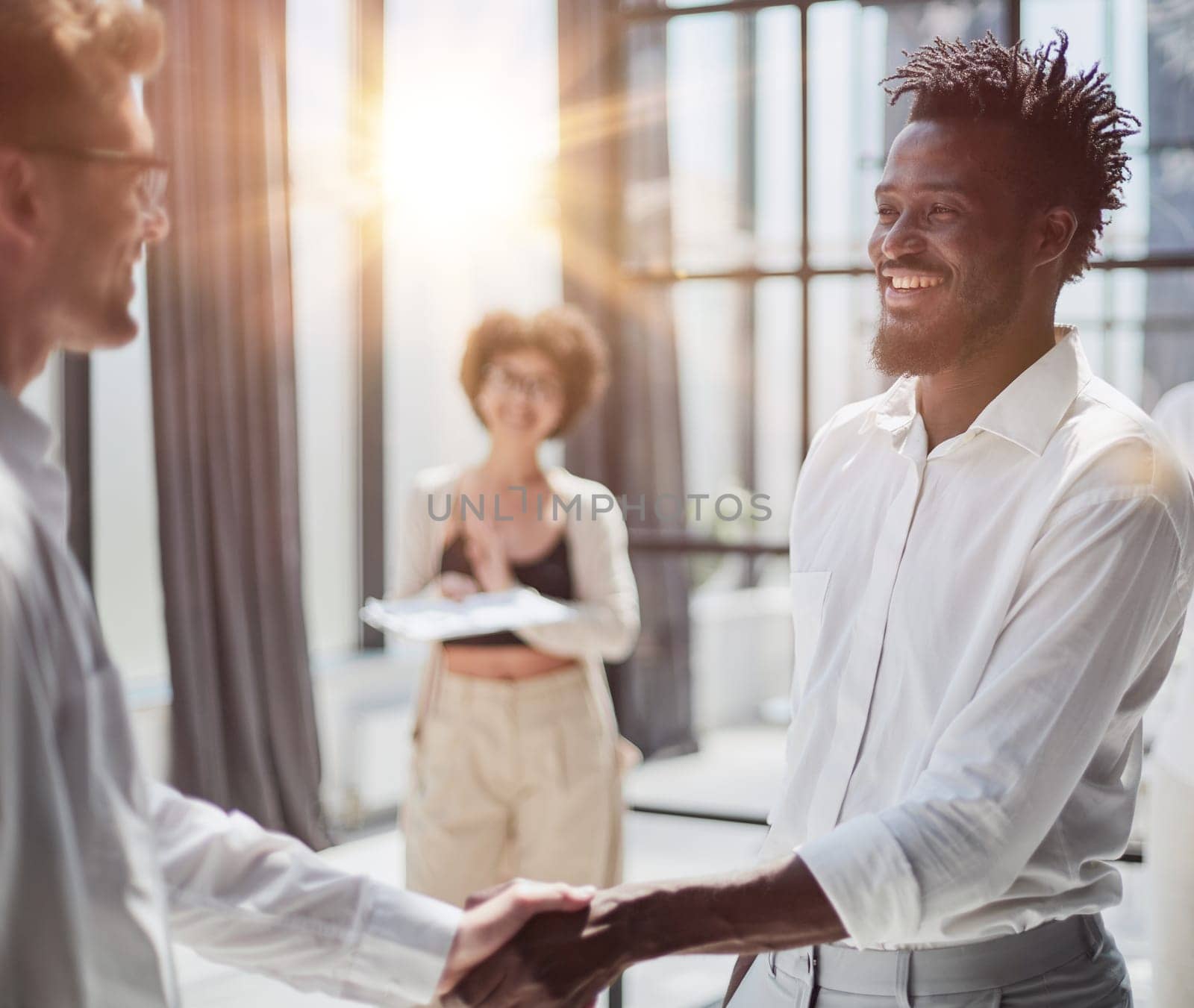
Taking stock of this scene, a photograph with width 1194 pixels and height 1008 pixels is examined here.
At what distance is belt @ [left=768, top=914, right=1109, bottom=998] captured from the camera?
121 centimetres

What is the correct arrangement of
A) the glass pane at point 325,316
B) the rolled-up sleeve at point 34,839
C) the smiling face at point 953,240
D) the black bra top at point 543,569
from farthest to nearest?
the glass pane at point 325,316
the black bra top at point 543,569
the smiling face at point 953,240
the rolled-up sleeve at point 34,839

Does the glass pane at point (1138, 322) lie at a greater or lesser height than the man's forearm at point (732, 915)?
greater

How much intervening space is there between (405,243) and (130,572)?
1.96 m

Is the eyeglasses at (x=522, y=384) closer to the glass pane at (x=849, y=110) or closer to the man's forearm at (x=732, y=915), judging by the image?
the glass pane at (x=849, y=110)

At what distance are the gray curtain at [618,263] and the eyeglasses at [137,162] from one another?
3829 millimetres

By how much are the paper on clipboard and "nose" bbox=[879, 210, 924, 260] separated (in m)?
1.51

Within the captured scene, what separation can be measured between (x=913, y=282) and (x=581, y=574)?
5.69 ft

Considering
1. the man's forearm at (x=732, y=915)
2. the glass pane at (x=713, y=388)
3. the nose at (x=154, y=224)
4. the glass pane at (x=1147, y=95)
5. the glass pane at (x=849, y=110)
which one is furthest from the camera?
the glass pane at (x=713, y=388)

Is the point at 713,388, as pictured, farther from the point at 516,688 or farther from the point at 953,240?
the point at 953,240

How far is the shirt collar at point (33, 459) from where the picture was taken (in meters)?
0.93

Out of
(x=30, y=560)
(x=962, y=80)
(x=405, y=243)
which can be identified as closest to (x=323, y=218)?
(x=405, y=243)

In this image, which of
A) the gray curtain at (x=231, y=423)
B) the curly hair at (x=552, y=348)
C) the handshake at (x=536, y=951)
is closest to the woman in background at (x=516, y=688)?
the curly hair at (x=552, y=348)

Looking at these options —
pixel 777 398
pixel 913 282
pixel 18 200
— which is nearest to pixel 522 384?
pixel 777 398

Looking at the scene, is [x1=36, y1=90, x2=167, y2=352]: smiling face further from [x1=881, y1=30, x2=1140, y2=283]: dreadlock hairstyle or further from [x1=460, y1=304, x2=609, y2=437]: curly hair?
[x1=460, y1=304, x2=609, y2=437]: curly hair
